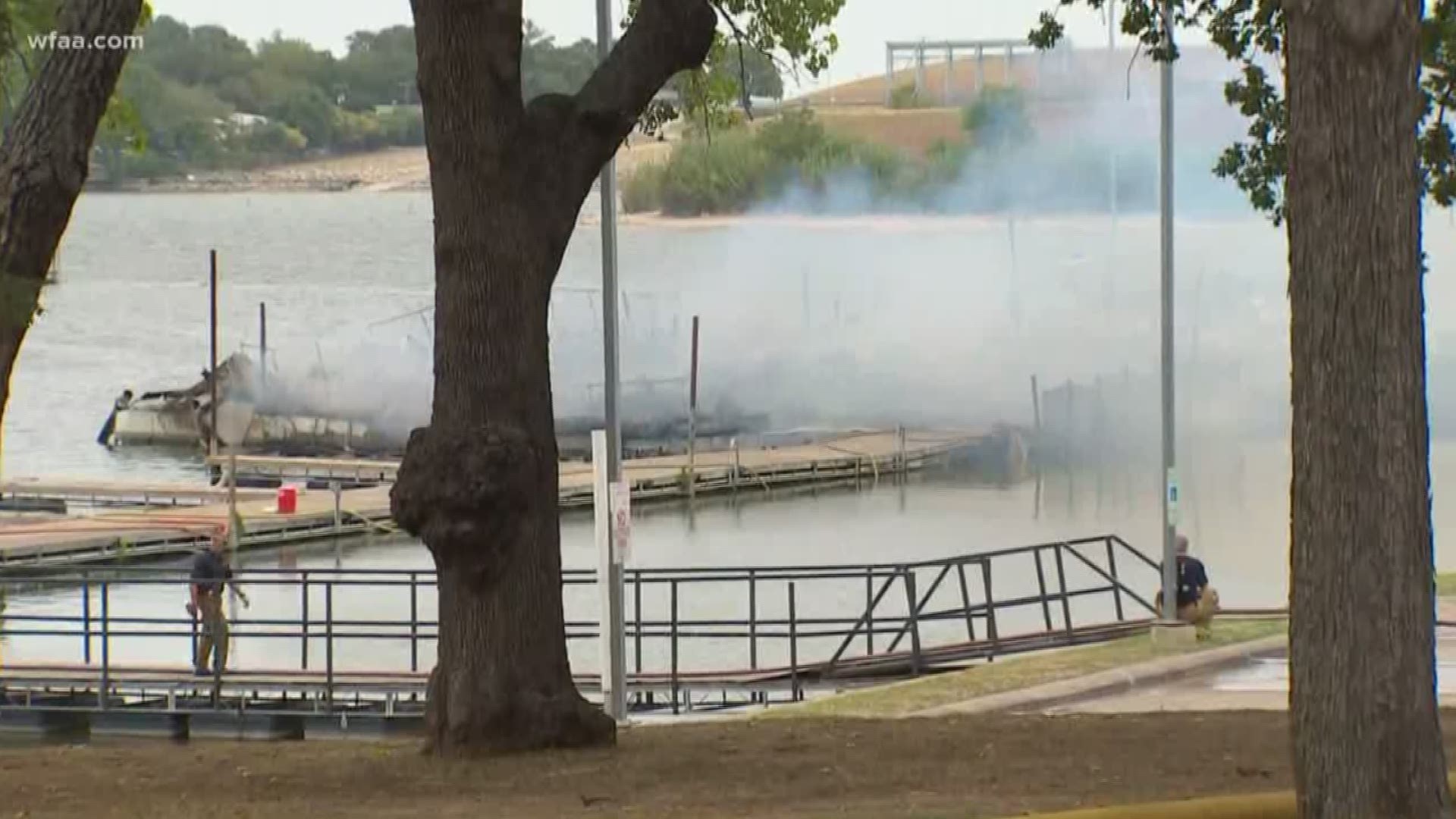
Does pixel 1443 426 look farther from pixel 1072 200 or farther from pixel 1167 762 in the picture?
pixel 1167 762

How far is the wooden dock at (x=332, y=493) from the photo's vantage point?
49.5 m

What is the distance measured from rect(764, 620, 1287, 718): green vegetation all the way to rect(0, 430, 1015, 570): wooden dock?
64.8ft

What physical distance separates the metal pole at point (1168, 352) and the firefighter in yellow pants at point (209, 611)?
9708 millimetres

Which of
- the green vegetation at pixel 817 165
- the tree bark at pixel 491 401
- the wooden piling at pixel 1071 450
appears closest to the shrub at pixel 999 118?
the green vegetation at pixel 817 165

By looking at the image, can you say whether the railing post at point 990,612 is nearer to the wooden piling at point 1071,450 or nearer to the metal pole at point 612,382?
the metal pole at point 612,382

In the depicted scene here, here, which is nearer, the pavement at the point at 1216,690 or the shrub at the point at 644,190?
the pavement at the point at 1216,690

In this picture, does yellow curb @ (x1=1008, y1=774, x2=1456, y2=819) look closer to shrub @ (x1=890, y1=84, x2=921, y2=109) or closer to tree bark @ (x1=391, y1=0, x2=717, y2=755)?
tree bark @ (x1=391, y1=0, x2=717, y2=755)

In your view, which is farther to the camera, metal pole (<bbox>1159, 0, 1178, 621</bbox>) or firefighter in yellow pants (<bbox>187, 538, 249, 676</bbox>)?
firefighter in yellow pants (<bbox>187, 538, 249, 676</bbox>)

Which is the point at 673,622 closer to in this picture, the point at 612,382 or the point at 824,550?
the point at 612,382

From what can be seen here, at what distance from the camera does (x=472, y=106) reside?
13734mm

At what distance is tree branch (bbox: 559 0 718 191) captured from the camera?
14148mm

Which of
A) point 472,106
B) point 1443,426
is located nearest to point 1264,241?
point 1443,426

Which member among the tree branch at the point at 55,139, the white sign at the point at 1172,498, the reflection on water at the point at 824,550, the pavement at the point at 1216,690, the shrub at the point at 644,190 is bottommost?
the reflection on water at the point at 824,550

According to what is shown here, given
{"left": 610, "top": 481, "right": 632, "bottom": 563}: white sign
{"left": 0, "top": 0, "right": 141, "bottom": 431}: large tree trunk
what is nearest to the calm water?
{"left": 610, "top": 481, "right": 632, "bottom": 563}: white sign
